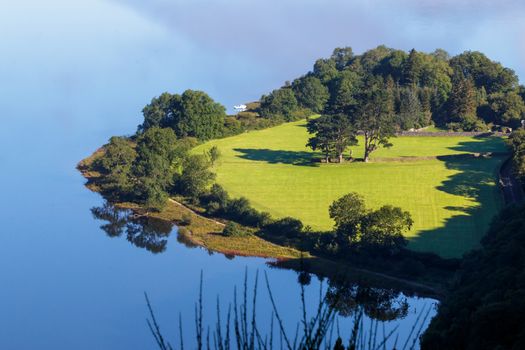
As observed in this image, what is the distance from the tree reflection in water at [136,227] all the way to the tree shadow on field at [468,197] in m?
13.2

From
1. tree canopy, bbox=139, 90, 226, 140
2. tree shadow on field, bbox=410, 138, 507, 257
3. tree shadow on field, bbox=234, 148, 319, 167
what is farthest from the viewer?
tree canopy, bbox=139, 90, 226, 140

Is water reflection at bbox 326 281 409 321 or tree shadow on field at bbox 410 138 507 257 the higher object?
tree shadow on field at bbox 410 138 507 257

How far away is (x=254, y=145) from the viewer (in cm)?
5400

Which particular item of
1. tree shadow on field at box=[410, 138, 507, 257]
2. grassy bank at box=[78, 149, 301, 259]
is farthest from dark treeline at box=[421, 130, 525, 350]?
grassy bank at box=[78, 149, 301, 259]

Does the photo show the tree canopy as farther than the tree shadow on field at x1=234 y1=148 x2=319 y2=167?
Yes

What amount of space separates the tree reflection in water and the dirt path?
61.8 feet

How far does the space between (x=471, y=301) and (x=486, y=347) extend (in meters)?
3.12

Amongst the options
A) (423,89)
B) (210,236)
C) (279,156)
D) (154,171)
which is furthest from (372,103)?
(210,236)

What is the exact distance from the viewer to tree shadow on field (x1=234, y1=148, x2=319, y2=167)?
48.6 m

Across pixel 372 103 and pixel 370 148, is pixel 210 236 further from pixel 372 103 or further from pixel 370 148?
pixel 372 103

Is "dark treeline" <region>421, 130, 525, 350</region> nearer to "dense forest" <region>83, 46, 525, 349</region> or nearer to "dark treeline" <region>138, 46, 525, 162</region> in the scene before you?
"dense forest" <region>83, 46, 525, 349</region>

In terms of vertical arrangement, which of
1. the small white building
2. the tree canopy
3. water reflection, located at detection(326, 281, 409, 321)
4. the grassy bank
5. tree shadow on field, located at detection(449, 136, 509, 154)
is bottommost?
water reflection, located at detection(326, 281, 409, 321)

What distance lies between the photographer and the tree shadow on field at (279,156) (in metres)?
48.6

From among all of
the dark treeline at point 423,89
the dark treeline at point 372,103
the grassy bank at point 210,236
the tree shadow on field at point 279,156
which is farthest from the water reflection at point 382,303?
the dark treeline at point 423,89
